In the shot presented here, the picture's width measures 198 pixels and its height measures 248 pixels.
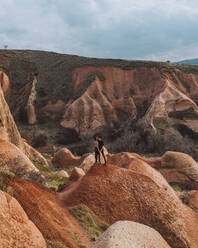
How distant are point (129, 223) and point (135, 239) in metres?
0.38

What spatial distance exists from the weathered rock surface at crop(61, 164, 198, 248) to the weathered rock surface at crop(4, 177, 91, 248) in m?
0.80

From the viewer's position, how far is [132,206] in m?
5.96

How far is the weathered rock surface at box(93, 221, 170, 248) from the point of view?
3350 millimetres

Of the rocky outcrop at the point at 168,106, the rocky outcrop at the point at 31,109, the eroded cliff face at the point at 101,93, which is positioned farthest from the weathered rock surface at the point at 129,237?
the rocky outcrop at the point at 31,109

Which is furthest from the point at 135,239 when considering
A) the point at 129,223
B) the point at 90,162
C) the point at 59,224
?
the point at 90,162

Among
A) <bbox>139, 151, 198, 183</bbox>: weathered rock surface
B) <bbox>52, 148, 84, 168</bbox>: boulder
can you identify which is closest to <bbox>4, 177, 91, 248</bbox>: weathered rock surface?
<bbox>139, 151, 198, 183</bbox>: weathered rock surface

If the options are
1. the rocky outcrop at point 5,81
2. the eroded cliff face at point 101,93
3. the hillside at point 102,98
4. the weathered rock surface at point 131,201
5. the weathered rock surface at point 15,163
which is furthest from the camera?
the rocky outcrop at point 5,81

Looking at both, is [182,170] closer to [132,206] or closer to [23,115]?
[132,206]

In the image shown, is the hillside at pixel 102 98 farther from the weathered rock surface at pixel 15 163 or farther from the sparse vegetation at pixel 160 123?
the weathered rock surface at pixel 15 163

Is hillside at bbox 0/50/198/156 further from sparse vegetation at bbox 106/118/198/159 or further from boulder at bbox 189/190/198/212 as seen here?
boulder at bbox 189/190/198/212

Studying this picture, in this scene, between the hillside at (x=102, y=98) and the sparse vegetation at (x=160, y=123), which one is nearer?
the sparse vegetation at (x=160, y=123)

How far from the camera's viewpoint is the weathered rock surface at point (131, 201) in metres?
5.75

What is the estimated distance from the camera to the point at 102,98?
34.2 metres

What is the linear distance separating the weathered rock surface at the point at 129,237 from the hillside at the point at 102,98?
22.8 m
